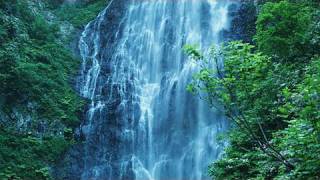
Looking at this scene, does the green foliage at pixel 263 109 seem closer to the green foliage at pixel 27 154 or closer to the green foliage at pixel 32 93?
the green foliage at pixel 27 154

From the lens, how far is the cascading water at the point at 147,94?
14461 millimetres

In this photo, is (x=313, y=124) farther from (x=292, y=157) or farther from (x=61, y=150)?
(x=61, y=150)

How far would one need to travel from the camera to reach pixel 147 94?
1662 cm

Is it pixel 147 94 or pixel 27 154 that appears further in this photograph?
pixel 147 94

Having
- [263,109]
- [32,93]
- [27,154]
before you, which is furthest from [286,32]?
[32,93]

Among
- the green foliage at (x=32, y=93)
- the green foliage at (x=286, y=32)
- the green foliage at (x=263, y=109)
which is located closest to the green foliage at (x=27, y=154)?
the green foliage at (x=32, y=93)

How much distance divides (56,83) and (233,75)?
11.4m

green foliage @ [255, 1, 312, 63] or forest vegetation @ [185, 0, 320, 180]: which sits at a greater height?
green foliage @ [255, 1, 312, 63]

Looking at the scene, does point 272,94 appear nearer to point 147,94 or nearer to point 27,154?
point 27,154

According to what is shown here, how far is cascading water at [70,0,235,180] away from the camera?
1446 centimetres

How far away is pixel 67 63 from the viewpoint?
17797mm

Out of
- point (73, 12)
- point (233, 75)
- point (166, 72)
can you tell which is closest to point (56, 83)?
point (166, 72)

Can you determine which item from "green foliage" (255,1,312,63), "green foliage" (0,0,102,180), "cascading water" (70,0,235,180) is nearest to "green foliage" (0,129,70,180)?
"green foliage" (0,0,102,180)

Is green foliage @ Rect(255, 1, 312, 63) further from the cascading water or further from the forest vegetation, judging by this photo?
the cascading water
